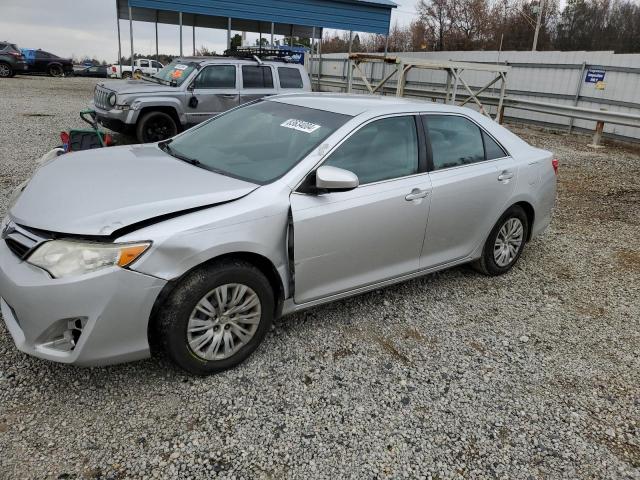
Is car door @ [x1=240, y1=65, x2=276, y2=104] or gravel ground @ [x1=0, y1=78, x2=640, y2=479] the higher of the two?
car door @ [x1=240, y1=65, x2=276, y2=104]

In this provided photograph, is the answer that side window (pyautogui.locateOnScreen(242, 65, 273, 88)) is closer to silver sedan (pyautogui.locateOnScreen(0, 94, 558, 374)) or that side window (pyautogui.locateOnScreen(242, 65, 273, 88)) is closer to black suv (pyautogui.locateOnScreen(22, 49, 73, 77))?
silver sedan (pyautogui.locateOnScreen(0, 94, 558, 374))

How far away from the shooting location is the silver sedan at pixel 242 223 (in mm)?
2543

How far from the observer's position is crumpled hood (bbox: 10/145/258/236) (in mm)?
2623

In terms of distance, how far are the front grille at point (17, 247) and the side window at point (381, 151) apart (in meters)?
1.75

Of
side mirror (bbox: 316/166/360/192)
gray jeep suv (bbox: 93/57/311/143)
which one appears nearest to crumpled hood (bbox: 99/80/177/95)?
gray jeep suv (bbox: 93/57/311/143)

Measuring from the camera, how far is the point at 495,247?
458 centimetres

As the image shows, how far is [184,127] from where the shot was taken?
9.77m

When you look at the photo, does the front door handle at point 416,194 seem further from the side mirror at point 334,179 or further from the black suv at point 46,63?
the black suv at point 46,63

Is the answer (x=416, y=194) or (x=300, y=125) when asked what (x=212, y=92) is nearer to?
(x=300, y=125)

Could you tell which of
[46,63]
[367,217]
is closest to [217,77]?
[367,217]

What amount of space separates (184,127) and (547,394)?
832 centimetres

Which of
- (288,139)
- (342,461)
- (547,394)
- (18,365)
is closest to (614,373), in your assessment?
(547,394)

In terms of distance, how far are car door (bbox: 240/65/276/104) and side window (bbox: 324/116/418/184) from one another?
685 centimetres

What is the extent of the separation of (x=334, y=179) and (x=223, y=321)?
3.42ft
